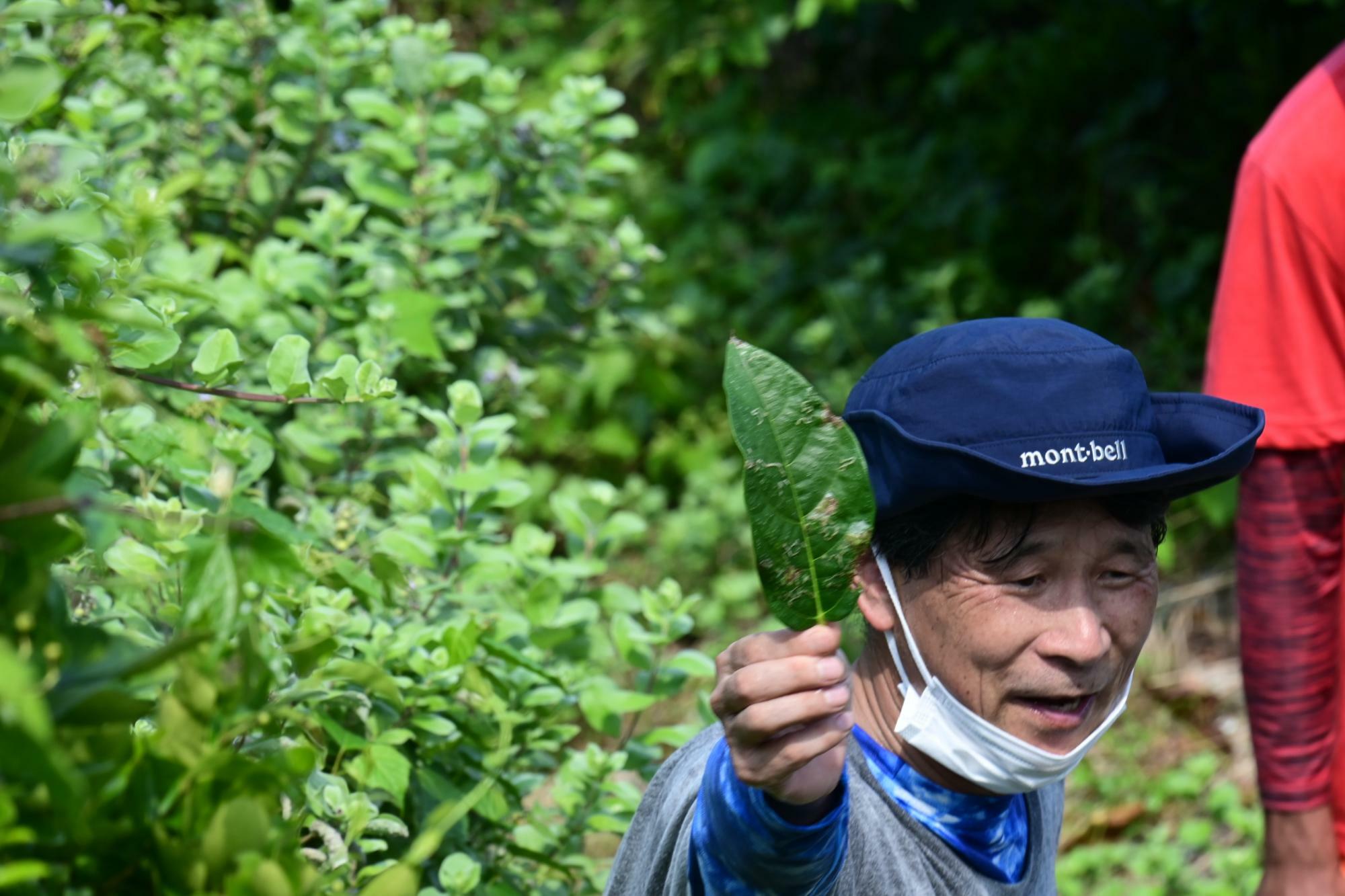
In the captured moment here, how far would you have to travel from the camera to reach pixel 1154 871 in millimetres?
4137

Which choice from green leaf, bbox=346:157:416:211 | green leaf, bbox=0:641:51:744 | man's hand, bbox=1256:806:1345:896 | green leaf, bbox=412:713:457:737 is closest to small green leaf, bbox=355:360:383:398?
green leaf, bbox=412:713:457:737

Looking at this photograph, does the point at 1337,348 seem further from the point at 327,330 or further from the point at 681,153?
the point at 681,153

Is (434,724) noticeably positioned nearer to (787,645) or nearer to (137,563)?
(137,563)

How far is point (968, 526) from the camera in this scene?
1669 millimetres

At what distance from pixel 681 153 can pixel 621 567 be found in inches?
108

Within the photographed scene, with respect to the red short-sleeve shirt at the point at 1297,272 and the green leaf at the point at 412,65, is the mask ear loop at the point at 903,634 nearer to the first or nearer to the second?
the red short-sleeve shirt at the point at 1297,272

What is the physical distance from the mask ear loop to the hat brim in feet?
0.26

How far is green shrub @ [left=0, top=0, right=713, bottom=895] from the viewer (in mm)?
943

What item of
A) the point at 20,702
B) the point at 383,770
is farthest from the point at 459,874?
the point at 20,702

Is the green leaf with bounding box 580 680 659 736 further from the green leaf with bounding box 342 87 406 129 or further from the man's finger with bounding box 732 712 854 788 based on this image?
the green leaf with bounding box 342 87 406 129

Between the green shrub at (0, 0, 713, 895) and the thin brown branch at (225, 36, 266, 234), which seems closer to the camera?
the green shrub at (0, 0, 713, 895)

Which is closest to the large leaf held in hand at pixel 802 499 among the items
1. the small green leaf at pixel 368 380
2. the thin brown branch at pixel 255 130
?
the small green leaf at pixel 368 380

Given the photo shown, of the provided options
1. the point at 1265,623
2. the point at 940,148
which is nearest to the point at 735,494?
the point at 940,148

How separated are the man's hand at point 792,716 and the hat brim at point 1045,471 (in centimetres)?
34
